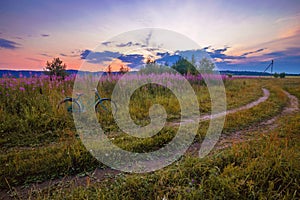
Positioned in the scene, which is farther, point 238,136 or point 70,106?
point 70,106

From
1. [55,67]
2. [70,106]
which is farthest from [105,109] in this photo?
[55,67]

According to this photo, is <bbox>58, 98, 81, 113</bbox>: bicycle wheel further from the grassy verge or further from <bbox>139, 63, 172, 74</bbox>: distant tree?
<bbox>139, 63, 172, 74</bbox>: distant tree

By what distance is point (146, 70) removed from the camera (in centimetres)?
1162

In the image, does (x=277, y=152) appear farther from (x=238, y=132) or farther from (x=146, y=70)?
(x=146, y=70)

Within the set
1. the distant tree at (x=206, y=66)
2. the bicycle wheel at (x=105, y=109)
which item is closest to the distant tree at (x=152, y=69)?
the bicycle wheel at (x=105, y=109)

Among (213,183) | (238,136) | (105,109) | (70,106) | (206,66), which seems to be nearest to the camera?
(213,183)

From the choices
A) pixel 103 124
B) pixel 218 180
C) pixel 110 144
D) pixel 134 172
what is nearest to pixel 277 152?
pixel 218 180

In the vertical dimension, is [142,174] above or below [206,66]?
below

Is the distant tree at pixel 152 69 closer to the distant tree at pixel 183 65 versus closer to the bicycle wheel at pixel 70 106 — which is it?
the distant tree at pixel 183 65

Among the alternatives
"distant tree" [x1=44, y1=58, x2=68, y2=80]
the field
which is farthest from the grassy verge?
"distant tree" [x1=44, y1=58, x2=68, y2=80]

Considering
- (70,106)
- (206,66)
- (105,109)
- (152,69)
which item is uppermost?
(206,66)

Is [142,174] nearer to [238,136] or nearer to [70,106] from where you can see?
[238,136]

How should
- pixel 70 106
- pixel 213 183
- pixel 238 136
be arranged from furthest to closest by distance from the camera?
pixel 70 106 < pixel 238 136 < pixel 213 183

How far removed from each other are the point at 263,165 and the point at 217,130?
2.19 m
